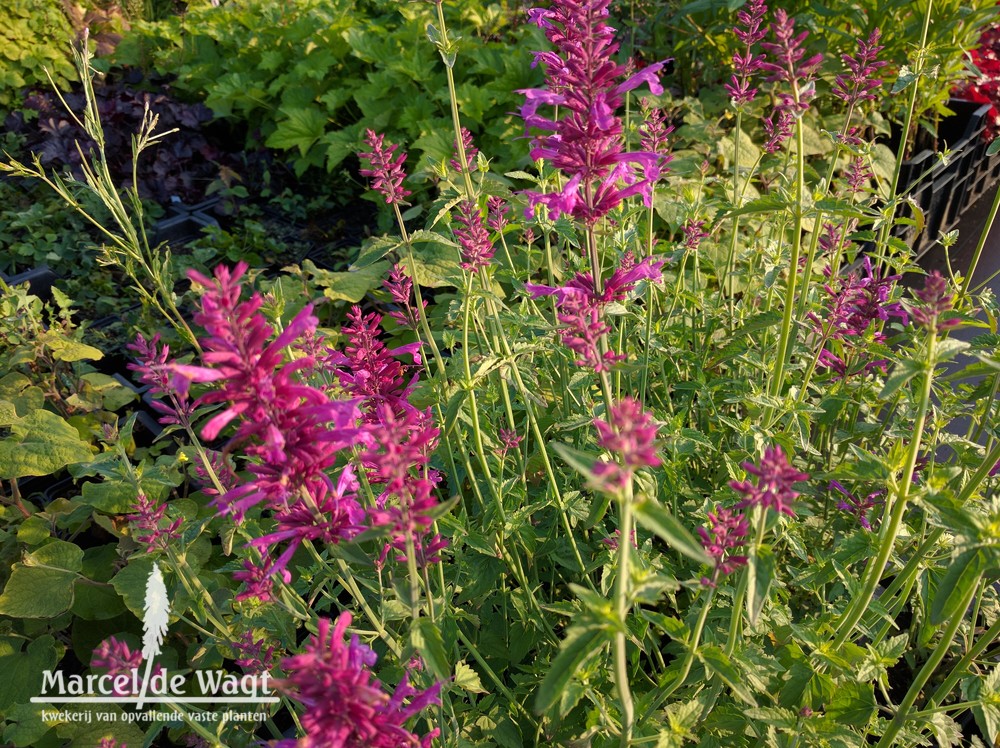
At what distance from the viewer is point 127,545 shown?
2355 millimetres

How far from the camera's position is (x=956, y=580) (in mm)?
1164

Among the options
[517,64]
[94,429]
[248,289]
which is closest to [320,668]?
[94,429]

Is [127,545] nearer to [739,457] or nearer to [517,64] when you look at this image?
[739,457]

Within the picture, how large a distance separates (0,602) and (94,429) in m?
0.97

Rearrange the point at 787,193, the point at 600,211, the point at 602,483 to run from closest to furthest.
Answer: the point at 602,483 → the point at 600,211 → the point at 787,193

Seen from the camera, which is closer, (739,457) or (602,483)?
(602,483)

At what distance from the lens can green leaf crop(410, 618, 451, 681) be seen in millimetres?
1106

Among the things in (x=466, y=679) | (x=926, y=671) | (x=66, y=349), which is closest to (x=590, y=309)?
(x=466, y=679)

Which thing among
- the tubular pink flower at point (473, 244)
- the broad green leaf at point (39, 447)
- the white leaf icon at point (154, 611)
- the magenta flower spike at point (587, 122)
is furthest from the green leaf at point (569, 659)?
the broad green leaf at point (39, 447)

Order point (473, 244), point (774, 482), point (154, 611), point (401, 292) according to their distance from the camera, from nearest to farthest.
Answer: point (774, 482) → point (473, 244) → point (401, 292) → point (154, 611)

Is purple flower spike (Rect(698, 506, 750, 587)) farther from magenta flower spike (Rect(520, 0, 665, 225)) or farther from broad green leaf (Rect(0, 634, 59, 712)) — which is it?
broad green leaf (Rect(0, 634, 59, 712))

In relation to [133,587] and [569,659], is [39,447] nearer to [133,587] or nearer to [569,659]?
[133,587]

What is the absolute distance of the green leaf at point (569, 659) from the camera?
99 cm

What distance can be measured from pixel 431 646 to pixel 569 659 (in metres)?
0.24
